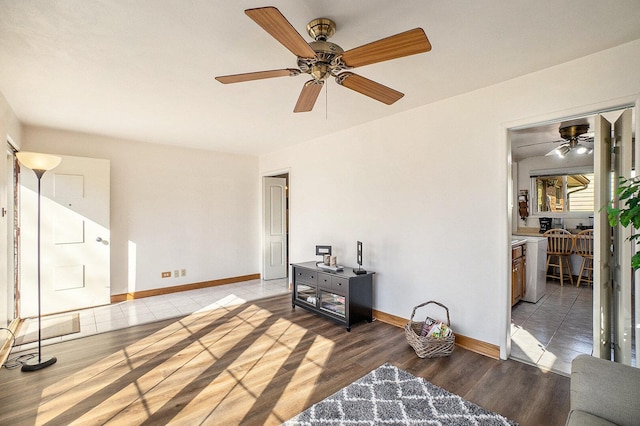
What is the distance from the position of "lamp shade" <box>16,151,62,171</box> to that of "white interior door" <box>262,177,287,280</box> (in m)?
3.61

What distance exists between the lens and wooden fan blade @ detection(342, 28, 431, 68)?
1475 millimetres

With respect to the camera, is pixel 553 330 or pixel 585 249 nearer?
pixel 553 330

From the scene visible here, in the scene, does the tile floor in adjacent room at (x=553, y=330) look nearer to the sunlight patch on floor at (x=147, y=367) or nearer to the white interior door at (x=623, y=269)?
the white interior door at (x=623, y=269)

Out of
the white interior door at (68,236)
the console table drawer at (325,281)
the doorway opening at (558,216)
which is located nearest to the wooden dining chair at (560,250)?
the doorway opening at (558,216)

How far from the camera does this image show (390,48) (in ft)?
5.21

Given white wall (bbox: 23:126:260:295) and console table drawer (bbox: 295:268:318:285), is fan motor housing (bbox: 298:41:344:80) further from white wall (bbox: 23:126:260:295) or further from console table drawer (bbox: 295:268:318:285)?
white wall (bbox: 23:126:260:295)

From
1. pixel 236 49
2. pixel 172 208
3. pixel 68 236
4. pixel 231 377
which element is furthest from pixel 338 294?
pixel 68 236

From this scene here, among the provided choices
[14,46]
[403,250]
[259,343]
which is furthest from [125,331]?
[403,250]

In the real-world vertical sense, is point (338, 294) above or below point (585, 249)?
below

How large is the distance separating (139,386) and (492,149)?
140 inches

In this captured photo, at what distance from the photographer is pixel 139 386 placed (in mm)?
2326

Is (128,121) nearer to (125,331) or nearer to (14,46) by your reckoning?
(14,46)

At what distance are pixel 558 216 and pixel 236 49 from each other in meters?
6.42

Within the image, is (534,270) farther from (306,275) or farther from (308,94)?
(308,94)
